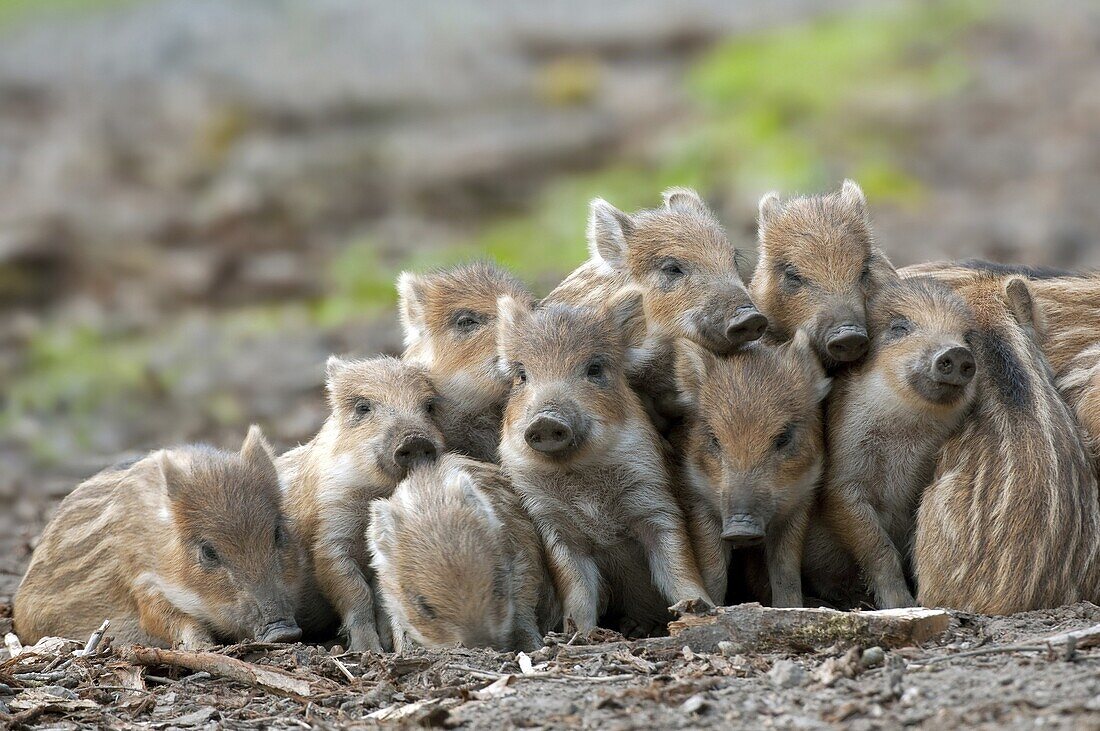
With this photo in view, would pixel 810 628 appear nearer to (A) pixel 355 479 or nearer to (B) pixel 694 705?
(B) pixel 694 705

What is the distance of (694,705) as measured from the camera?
391 cm

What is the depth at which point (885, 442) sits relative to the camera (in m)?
5.29

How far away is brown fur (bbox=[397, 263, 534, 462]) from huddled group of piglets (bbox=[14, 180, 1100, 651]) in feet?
0.05

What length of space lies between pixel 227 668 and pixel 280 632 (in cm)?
41

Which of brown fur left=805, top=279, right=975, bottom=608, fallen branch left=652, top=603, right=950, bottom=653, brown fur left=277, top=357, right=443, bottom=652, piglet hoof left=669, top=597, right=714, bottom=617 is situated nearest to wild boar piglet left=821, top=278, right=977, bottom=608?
brown fur left=805, top=279, right=975, bottom=608

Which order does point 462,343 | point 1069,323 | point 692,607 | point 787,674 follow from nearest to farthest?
point 787,674, point 692,607, point 462,343, point 1069,323

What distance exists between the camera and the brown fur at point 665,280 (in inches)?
217

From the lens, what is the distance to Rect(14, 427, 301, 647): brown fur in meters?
5.40

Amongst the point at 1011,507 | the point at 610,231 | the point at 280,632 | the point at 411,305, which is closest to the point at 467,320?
the point at 411,305

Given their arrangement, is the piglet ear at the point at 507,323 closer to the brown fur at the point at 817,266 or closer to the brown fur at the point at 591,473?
Answer: the brown fur at the point at 591,473

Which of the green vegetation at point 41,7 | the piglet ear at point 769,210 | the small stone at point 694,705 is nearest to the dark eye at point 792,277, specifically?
the piglet ear at point 769,210

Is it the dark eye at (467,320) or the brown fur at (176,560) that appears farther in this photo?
the dark eye at (467,320)

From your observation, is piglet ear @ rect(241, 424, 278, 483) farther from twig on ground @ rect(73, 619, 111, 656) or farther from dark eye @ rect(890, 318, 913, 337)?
dark eye @ rect(890, 318, 913, 337)

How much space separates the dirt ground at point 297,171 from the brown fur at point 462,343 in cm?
259
